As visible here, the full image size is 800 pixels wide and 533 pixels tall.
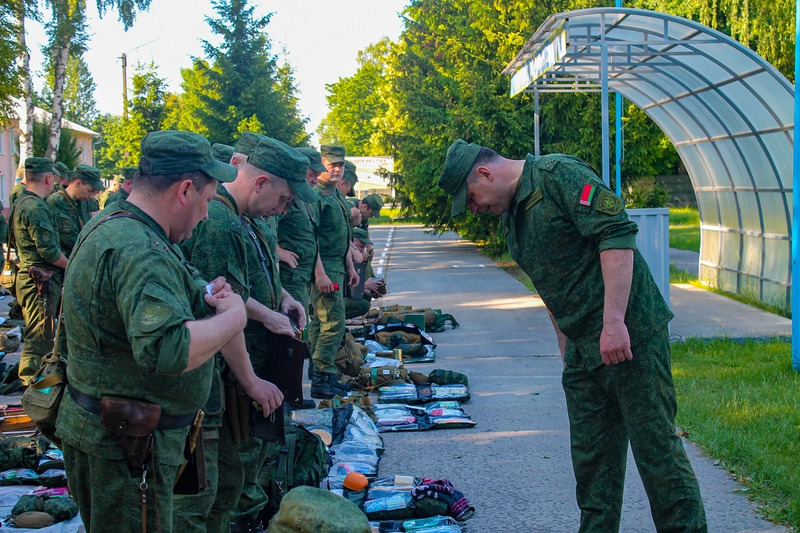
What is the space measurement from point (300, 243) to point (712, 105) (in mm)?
7686

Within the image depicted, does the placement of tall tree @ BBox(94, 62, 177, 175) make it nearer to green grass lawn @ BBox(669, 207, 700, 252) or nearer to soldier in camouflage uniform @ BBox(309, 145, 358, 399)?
green grass lawn @ BBox(669, 207, 700, 252)

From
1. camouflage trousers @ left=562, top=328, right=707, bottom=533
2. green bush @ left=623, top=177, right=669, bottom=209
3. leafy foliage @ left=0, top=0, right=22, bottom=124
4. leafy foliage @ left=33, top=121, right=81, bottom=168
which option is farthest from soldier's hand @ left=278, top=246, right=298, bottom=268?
leafy foliage @ left=33, top=121, right=81, bottom=168

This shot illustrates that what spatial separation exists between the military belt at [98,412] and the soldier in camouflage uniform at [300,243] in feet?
13.4

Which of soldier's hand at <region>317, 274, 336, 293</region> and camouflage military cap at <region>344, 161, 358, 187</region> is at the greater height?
camouflage military cap at <region>344, 161, 358, 187</region>

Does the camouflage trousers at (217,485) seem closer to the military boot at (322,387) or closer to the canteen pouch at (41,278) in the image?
the military boot at (322,387)

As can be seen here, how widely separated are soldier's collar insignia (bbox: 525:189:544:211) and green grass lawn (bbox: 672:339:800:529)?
2.25 metres

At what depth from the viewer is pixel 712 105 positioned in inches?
482

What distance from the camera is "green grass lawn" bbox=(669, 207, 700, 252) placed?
23859 mm

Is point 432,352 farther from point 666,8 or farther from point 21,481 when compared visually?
point 666,8

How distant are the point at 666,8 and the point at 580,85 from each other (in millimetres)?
13654

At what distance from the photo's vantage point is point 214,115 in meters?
30.5

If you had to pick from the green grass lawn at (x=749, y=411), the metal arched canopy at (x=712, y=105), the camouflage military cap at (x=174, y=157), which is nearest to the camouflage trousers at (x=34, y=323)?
the camouflage military cap at (x=174, y=157)

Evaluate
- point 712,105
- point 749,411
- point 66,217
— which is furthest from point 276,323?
point 712,105

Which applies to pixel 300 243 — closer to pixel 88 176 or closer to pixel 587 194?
pixel 88 176
